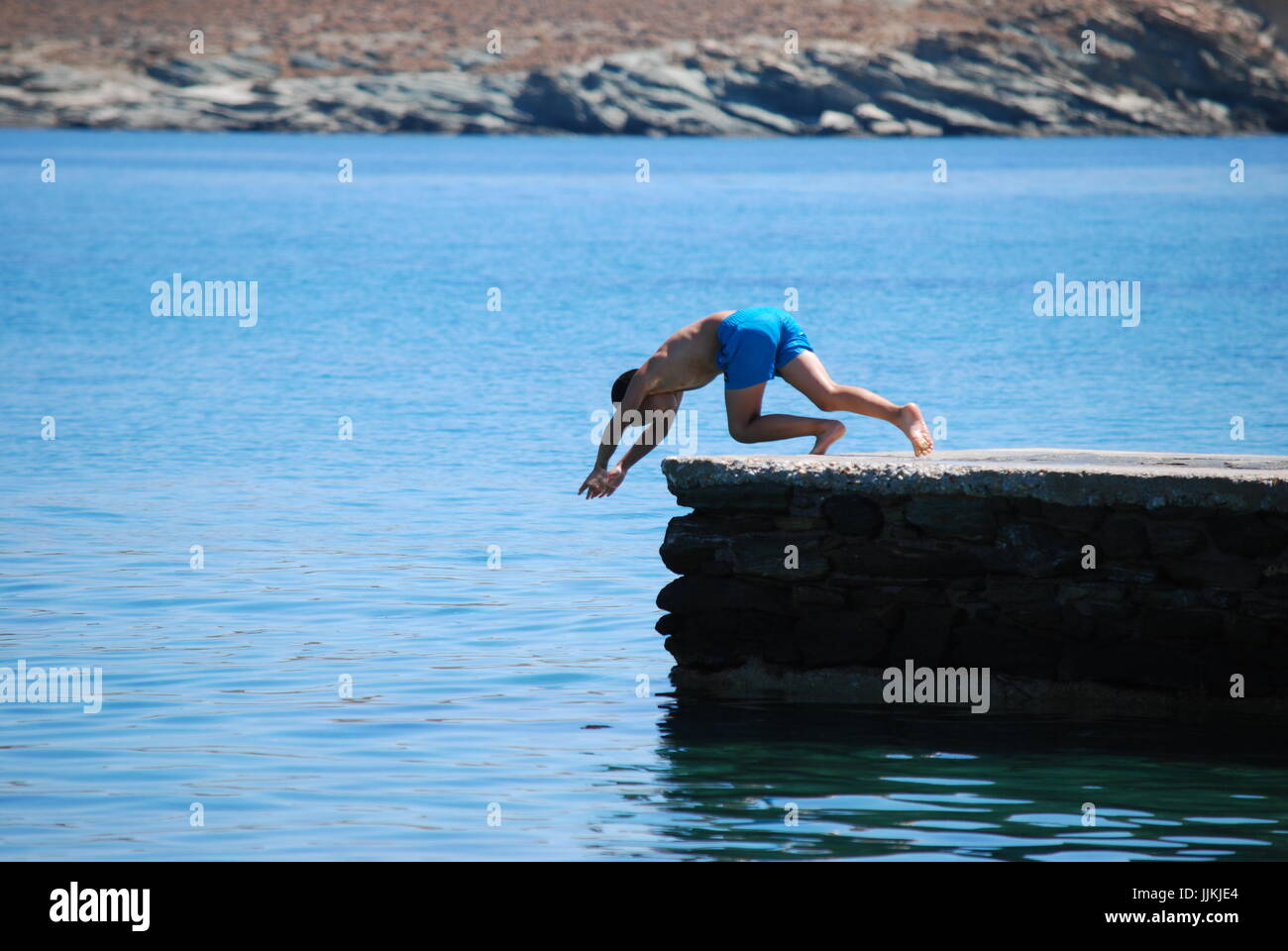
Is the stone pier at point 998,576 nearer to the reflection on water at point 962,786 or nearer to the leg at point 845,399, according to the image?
the reflection on water at point 962,786

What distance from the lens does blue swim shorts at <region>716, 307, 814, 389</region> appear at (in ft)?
30.0

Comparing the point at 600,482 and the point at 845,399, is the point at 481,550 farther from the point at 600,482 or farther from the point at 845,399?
the point at 845,399

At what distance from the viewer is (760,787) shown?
7773 millimetres

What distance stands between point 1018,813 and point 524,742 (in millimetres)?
2291

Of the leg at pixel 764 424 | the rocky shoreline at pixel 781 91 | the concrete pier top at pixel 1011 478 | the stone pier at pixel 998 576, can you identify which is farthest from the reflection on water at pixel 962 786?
the rocky shoreline at pixel 781 91

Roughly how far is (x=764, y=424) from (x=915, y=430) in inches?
30.9

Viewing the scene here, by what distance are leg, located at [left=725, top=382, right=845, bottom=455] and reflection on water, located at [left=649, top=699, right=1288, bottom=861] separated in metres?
1.40

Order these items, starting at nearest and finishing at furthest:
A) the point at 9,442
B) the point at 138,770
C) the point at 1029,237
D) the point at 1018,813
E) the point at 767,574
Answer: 1. the point at 1018,813
2. the point at 138,770
3. the point at 767,574
4. the point at 9,442
5. the point at 1029,237

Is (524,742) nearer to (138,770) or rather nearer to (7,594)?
(138,770)

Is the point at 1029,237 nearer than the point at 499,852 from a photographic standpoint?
No

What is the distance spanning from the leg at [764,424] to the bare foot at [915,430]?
0.31 m

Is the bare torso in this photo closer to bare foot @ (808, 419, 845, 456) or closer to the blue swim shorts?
the blue swim shorts
